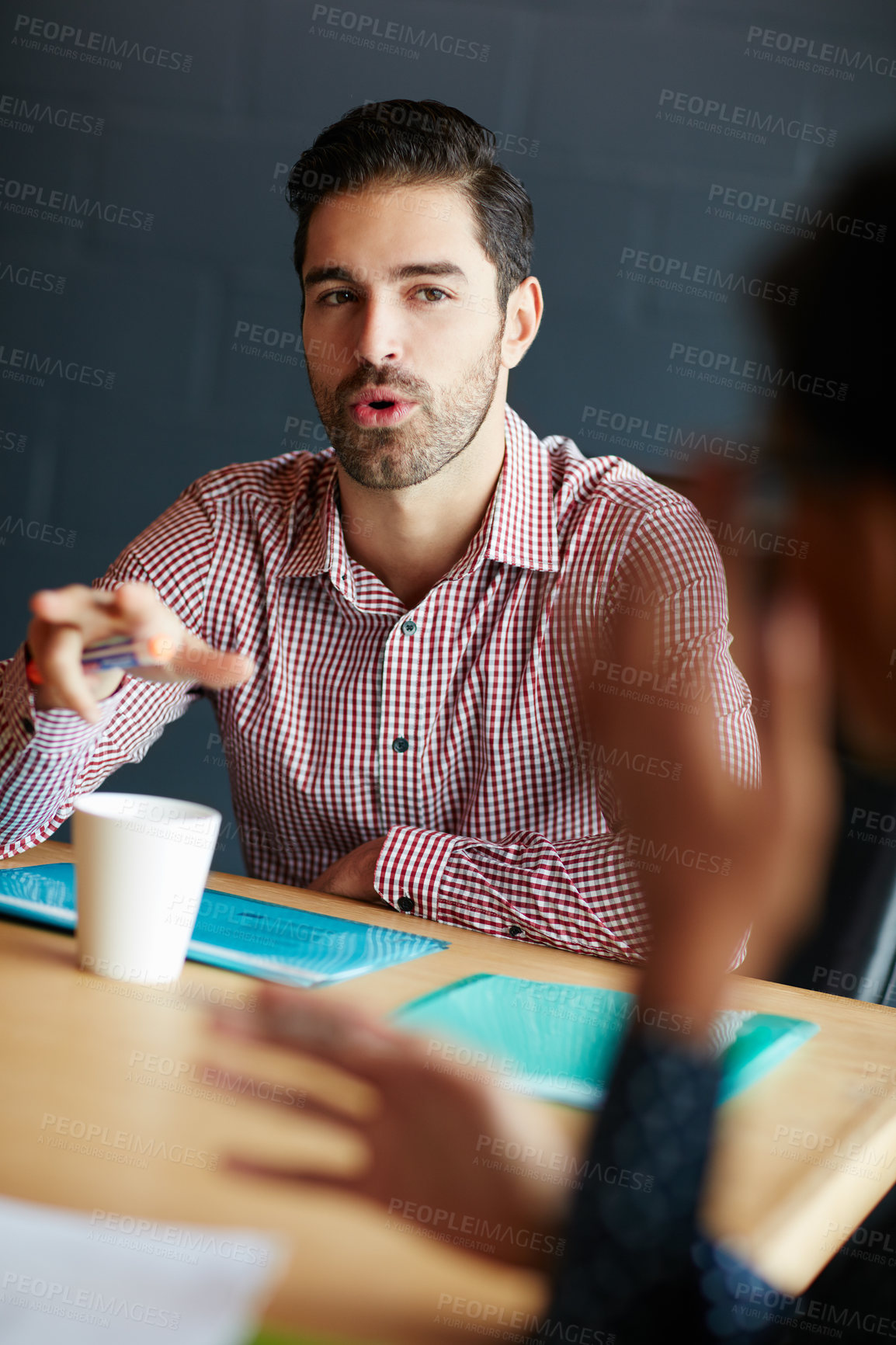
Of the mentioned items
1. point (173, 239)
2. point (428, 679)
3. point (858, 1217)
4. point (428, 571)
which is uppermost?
point (173, 239)

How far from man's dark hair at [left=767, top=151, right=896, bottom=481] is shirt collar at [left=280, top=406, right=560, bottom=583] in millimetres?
963

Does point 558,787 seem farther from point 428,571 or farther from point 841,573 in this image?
point 841,573

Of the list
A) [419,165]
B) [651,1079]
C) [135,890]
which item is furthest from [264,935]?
[419,165]

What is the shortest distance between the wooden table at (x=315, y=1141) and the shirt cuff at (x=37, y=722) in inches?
Result: 11.1

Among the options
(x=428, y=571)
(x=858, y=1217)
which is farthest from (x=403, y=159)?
(x=858, y=1217)

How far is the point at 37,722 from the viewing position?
41.9 inches

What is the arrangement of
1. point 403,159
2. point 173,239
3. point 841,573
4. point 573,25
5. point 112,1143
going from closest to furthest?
point 841,573
point 112,1143
point 403,159
point 573,25
point 173,239

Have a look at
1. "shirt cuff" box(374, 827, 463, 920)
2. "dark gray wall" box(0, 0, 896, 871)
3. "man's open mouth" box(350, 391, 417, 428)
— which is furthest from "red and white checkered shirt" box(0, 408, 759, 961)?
"dark gray wall" box(0, 0, 896, 871)

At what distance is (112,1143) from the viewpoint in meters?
0.51

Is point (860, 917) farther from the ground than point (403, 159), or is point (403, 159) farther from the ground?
point (403, 159)

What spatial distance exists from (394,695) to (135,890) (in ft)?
1.93

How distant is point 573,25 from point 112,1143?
1925mm

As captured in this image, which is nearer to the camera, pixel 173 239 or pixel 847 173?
pixel 847 173

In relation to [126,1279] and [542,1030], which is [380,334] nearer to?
[542,1030]
